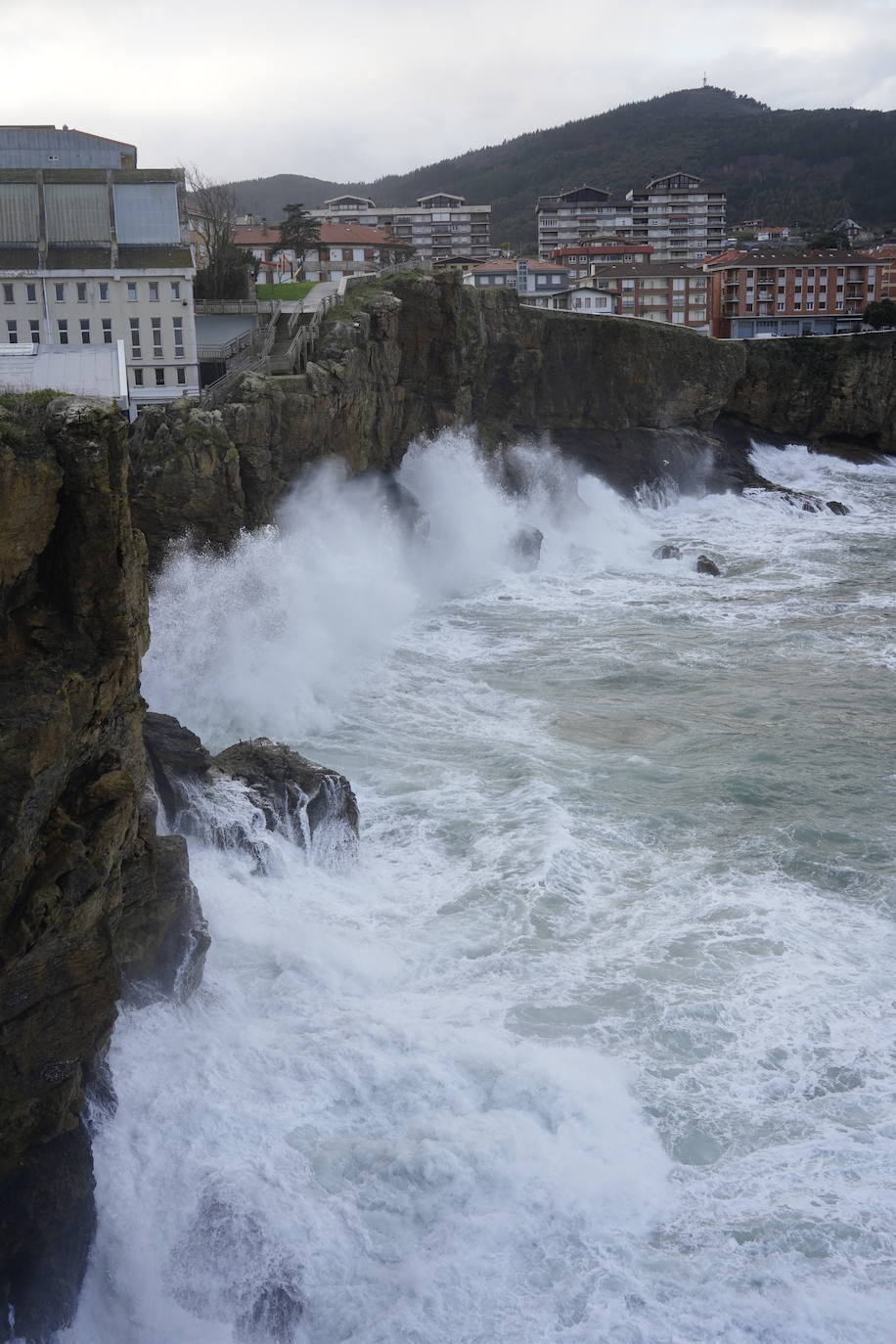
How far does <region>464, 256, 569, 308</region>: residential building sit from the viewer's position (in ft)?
274

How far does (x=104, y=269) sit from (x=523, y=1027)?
998 inches

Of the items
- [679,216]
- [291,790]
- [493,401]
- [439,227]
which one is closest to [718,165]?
[679,216]

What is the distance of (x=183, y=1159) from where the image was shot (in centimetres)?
1070

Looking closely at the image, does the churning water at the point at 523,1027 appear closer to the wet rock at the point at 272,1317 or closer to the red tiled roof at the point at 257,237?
the wet rock at the point at 272,1317

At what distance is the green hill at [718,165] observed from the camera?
498 ft

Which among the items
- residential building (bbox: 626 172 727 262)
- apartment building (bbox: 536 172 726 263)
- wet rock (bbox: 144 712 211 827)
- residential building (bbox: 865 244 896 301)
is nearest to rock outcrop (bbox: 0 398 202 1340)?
wet rock (bbox: 144 712 211 827)

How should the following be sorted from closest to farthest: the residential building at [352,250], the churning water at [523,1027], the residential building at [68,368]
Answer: the churning water at [523,1027] < the residential building at [68,368] < the residential building at [352,250]

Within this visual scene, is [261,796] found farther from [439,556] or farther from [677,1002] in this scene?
[439,556]

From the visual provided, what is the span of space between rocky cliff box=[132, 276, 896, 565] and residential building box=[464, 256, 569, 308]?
29016 mm

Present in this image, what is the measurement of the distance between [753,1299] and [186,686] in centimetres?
1545

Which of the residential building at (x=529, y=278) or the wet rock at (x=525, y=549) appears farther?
the residential building at (x=529, y=278)

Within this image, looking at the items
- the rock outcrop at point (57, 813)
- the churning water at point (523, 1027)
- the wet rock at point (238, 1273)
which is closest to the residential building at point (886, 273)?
the churning water at point (523, 1027)

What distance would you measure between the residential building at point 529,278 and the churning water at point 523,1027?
62.7 m

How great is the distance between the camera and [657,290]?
85812 mm
